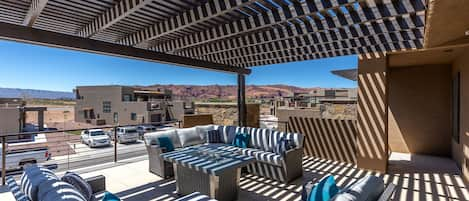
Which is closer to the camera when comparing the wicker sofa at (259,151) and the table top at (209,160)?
the table top at (209,160)

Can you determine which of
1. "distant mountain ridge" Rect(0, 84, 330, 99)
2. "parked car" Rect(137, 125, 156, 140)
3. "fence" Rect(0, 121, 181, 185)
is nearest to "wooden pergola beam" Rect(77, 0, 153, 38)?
"fence" Rect(0, 121, 181, 185)

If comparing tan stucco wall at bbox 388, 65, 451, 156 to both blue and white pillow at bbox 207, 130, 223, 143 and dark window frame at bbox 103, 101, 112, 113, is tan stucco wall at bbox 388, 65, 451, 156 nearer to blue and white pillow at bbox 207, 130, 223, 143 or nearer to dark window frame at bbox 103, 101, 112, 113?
blue and white pillow at bbox 207, 130, 223, 143

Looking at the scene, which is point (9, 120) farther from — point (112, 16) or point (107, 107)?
point (112, 16)

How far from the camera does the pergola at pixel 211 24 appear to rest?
2705mm

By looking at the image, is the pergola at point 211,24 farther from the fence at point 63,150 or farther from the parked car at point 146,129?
the parked car at point 146,129

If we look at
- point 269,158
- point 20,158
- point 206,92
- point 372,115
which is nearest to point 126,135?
point 20,158

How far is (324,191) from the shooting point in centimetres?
182

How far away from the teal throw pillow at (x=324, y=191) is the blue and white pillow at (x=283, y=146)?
1.94 meters

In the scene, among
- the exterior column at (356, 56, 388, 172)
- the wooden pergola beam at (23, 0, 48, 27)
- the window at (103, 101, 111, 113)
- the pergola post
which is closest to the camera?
the wooden pergola beam at (23, 0, 48, 27)

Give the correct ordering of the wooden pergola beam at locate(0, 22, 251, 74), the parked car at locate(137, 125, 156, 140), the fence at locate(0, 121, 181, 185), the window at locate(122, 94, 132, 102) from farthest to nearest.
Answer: the window at locate(122, 94, 132, 102) < the parked car at locate(137, 125, 156, 140) < the fence at locate(0, 121, 181, 185) < the wooden pergola beam at locate(0, 22, 251, 74)

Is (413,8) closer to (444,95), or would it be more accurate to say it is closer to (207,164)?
(207,164)

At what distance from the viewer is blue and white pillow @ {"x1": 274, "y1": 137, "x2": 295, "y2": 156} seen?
3.90 meters

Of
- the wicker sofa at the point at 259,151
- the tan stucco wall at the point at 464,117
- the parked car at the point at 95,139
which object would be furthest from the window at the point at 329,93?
the parked car at the point at 95,139

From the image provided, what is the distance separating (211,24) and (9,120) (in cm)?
1653
